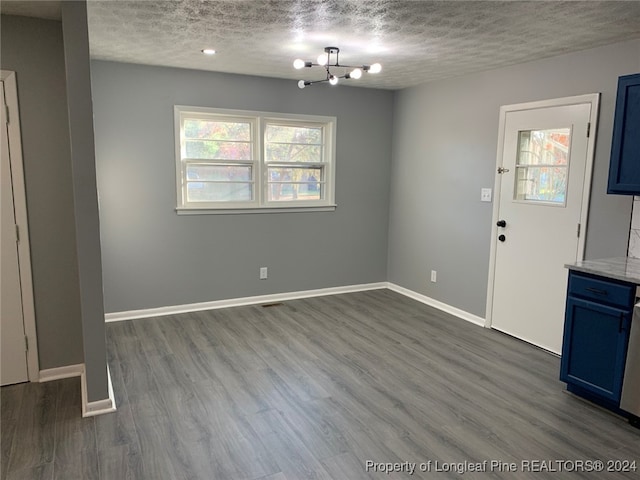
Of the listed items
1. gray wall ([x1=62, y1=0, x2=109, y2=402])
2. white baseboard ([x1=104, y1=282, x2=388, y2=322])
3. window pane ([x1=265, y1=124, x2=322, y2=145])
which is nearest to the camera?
gray wall ([x1=62, y1=0, x2=109, y2=402])

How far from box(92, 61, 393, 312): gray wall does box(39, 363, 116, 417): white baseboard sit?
1.15m

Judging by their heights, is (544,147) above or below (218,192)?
above

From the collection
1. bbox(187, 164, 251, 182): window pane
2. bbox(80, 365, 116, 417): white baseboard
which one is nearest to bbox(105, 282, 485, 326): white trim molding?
bbox(187, 164, 251, 182): window pane

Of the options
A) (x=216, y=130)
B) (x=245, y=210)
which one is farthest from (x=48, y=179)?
(x=245, y=210)

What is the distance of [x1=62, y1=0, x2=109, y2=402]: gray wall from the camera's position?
8.15 feet

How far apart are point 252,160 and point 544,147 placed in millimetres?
2874

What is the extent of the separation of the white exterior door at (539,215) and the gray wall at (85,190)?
134 inches

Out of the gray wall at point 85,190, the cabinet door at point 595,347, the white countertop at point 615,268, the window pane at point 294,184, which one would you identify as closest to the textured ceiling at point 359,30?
the gray wall at point 85,190

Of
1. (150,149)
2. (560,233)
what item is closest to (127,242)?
(150,149)

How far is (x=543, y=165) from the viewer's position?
3.86 m

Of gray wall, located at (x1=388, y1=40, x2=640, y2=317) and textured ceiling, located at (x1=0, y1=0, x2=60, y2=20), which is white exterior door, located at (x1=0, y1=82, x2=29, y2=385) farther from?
gray wall, located at (x1=388, y1=40, x2=640, y2=317)

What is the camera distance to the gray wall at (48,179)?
9.77 ft

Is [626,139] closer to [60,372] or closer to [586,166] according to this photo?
[586,166]

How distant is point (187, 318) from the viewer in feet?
15.0
